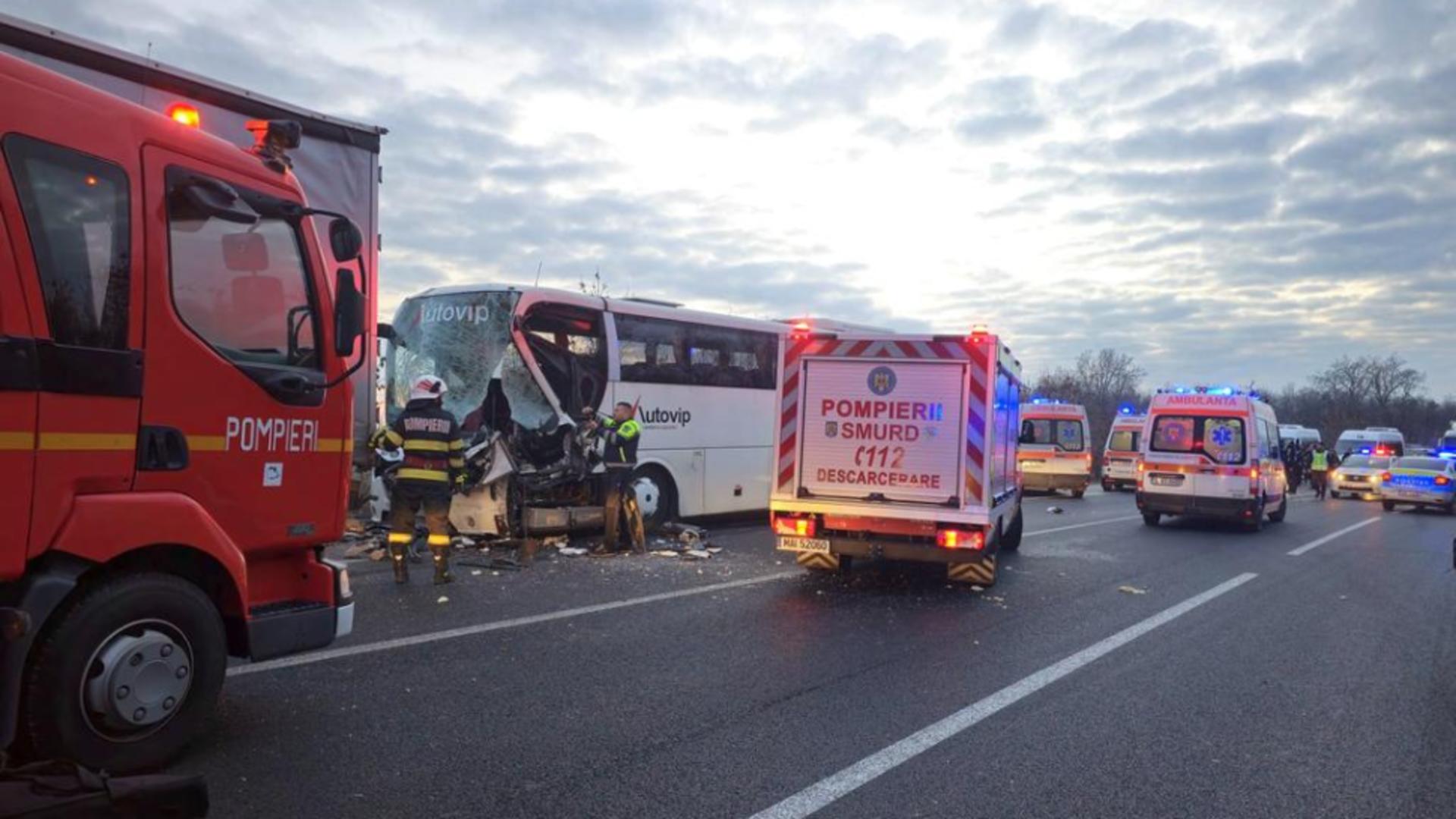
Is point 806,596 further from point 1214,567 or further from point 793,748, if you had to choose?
point 1214,567

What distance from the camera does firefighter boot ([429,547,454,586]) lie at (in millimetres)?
8805

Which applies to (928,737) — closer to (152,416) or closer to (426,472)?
(152,416)

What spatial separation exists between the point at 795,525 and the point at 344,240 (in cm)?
581

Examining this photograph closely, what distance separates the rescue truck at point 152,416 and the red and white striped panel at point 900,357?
18.1 ft

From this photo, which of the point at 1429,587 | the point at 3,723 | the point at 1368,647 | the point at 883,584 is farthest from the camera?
the point at 1429,587

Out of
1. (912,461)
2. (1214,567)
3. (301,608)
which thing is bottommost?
(1214,567)

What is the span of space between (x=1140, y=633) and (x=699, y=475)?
7.37 m

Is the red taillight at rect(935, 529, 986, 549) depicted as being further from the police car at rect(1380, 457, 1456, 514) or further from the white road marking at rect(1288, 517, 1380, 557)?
the police car at rect(1380, 457, 1456, 514)

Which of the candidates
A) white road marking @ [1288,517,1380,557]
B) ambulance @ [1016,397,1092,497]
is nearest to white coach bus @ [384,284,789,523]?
white road marking @ [1288,517,1380,557]

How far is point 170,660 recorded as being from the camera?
404 cm

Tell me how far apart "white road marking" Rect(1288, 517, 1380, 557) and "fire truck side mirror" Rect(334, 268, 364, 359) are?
43.3 feet

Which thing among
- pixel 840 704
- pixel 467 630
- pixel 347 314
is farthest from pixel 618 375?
pixel 347 314

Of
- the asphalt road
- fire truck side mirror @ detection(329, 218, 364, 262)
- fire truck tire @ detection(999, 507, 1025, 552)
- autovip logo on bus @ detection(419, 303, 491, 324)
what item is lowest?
the asphalt road

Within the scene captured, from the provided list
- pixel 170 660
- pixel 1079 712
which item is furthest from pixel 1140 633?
pixel 170 660
